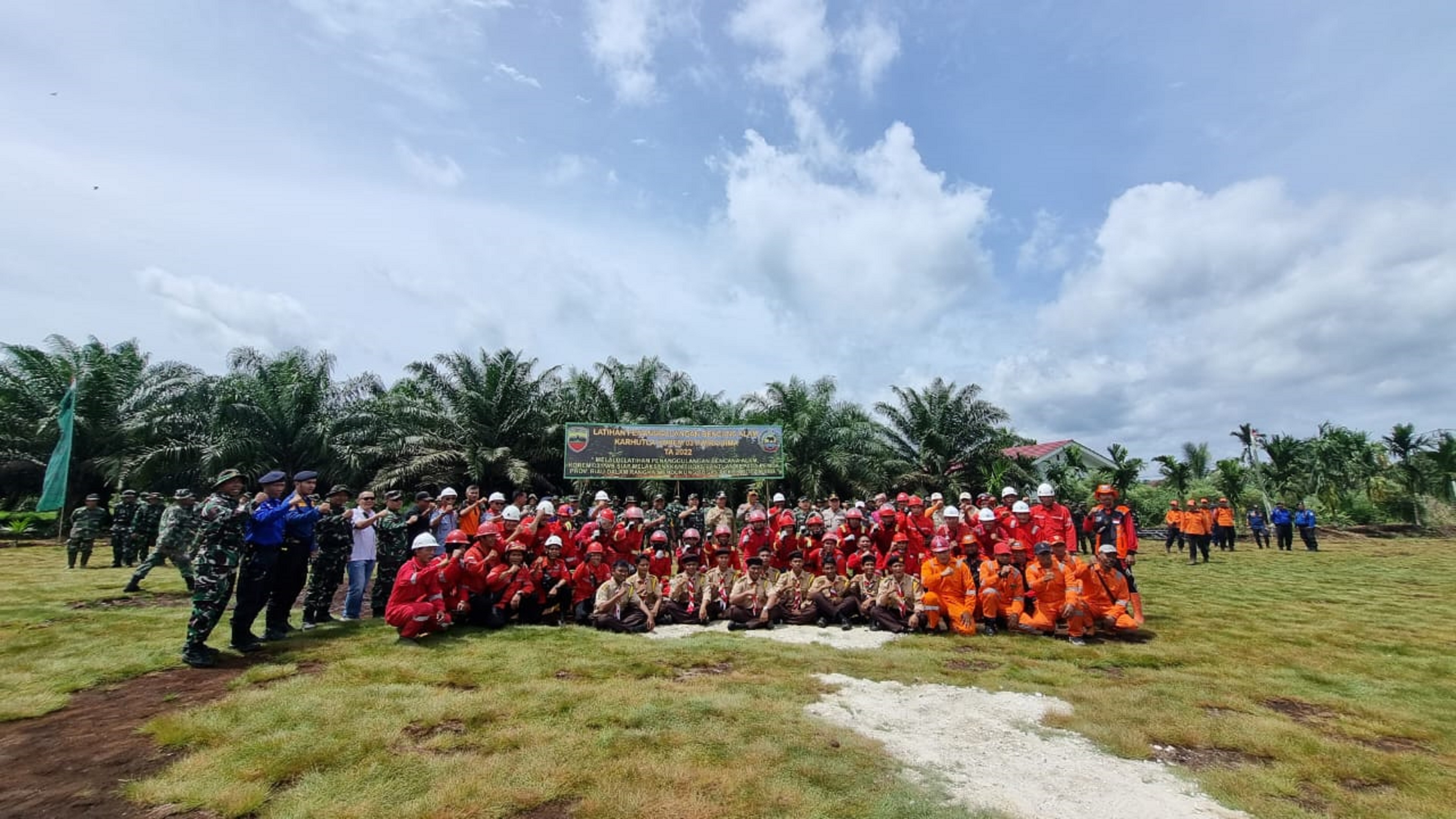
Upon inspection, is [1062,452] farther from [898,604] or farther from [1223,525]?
[898,604]

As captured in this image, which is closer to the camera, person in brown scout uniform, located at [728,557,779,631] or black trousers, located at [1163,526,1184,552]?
person in brown scout uniform, located at [728,557,779,631]

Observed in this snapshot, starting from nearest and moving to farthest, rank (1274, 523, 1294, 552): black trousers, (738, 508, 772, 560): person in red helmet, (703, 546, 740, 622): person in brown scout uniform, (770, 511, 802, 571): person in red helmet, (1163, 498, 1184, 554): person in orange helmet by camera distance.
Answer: (703, 546, 740, 622): person in brown scout uniform
(738, 508, 772, 560): person in red helmet
(770, 511, 802, 571): person in red helmet
(1163, 498, 1184, 554): person in orange helmet
(1274, 523, 1294, 552): black trousers

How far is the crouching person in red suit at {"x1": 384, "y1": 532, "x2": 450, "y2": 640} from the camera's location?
691cm

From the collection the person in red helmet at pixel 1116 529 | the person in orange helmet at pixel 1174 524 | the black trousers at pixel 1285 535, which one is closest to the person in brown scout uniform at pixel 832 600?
the person in red helmet at pixel 1116 529

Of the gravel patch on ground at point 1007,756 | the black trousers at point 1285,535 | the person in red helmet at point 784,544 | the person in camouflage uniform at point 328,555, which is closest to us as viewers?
the gravel patch on ground at point 1007,756

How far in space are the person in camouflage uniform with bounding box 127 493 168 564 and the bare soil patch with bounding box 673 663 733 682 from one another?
14.2 meters

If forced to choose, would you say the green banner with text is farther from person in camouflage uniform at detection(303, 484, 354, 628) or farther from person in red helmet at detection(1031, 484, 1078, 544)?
person in red helmet at detection(1031, 484, 1078, 544)

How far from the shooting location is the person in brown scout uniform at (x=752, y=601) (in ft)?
27.3

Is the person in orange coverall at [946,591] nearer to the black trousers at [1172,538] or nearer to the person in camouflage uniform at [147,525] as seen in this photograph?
the black trousers at [1172,538]

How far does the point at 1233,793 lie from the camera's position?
366 cm

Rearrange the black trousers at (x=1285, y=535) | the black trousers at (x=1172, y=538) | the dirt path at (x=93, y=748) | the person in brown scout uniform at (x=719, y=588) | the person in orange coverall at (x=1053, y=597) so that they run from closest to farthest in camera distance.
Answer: the dirt path at (x=93, y=748) → the person in orange coverall at (x=1053, y=597) → the person in brown scout uniform at (x=719, y=588) → the black trousers at (x=1172, y=538) → the black trousers at (x=1285, y=535)

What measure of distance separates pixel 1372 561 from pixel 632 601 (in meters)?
19.8

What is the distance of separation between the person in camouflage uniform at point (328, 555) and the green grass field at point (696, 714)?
50cm

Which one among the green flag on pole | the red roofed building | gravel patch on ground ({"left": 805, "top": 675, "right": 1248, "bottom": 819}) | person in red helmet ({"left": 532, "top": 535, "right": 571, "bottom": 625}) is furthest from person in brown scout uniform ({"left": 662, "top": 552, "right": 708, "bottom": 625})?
the red roofed building
